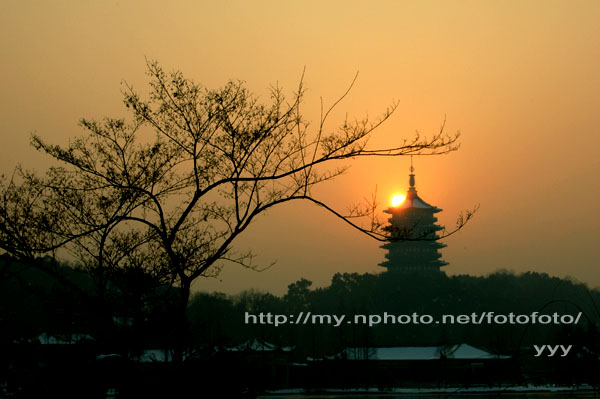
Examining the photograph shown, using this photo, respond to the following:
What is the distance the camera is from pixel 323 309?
107 meters

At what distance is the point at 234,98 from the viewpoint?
12.1 meters

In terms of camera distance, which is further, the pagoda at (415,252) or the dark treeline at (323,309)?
the pagoda at (415,252)

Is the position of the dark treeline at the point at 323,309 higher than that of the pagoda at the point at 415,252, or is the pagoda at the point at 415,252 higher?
the pagoda at the point at 415,252

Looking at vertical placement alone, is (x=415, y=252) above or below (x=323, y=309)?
above

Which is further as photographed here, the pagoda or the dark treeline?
the pagoda

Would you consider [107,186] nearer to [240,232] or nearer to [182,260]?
[182,260]

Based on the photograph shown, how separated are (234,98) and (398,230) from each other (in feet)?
10.4

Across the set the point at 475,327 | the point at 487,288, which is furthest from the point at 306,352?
the point at 487,288

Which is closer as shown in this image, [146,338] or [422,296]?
[146,338]

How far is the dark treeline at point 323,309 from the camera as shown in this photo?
12719 millimetres

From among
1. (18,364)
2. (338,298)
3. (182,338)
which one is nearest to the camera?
(182,338)

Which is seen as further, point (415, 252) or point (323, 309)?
point (415, 252)

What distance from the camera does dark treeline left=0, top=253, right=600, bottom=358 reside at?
1272 cm

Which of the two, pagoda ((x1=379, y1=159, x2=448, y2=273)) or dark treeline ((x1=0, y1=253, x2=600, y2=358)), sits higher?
pagoda ((x1=379, y1=159, x2=448, y2=273))
